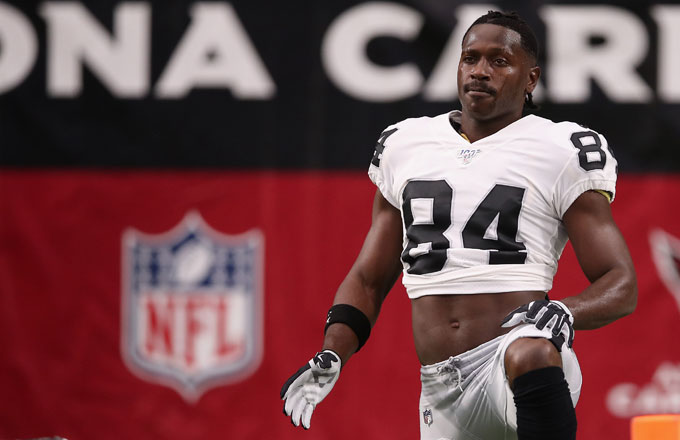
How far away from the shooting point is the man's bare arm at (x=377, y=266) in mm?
2699

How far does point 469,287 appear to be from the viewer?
245cm

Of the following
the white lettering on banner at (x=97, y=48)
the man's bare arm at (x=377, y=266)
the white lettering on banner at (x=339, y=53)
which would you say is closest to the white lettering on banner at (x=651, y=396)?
the white lettering on banner at (x=339, y=53)

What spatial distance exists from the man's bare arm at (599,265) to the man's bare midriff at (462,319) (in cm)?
15

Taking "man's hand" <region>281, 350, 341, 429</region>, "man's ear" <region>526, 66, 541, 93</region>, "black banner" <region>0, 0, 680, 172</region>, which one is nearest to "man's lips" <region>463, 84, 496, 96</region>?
"man's ear" <region>526, 66, 541, 93</region>

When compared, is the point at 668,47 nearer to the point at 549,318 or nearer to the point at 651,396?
the point at 651,396

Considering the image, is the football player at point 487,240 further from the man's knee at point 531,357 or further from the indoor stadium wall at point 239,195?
the indoor stadium wall at point 239,195

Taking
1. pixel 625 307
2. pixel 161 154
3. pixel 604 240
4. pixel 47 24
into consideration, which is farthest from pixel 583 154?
pixel 47 24

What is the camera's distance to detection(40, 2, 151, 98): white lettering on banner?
14.5ft

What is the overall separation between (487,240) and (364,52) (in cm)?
209

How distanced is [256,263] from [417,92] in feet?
3.09

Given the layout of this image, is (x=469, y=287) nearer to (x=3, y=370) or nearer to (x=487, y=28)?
(x=487, y=28)

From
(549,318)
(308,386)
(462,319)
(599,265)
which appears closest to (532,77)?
(599,265)

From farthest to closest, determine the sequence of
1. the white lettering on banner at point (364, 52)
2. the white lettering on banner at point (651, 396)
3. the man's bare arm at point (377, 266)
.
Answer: the white lettering on banner at point (364, 52) → the white lettering on banner at point (651, 396) → the man's bare arm at point (377, 266)

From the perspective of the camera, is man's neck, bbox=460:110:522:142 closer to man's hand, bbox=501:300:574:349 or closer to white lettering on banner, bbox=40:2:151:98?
man's hand, bbox=501:300:574:349
